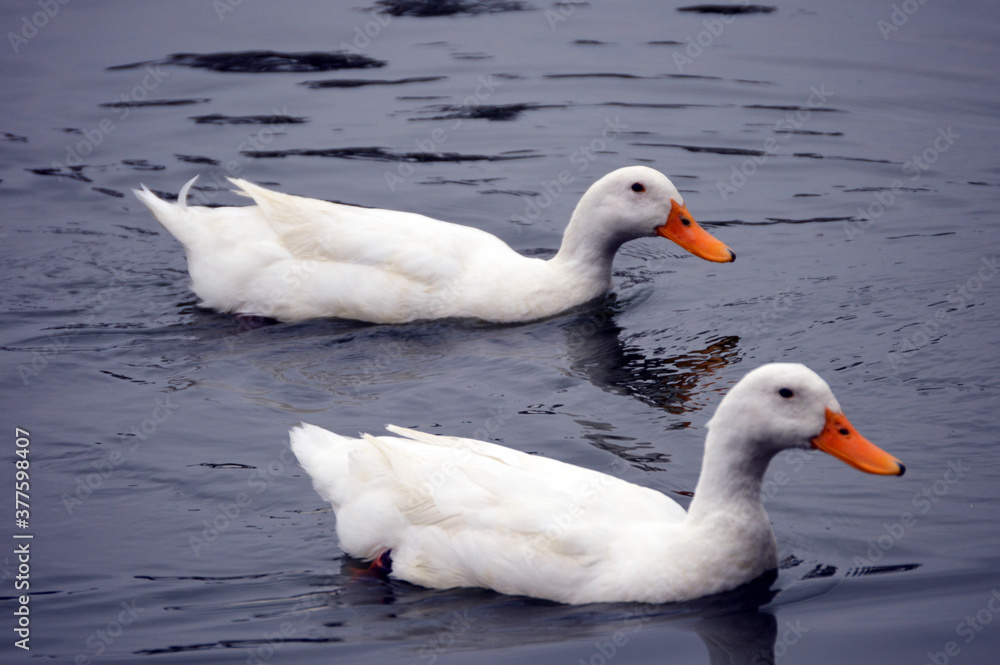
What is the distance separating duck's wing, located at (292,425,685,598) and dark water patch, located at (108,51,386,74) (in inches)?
361

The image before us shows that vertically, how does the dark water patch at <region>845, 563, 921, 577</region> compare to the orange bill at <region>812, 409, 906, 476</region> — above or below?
below

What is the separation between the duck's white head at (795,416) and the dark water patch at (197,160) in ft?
25.1

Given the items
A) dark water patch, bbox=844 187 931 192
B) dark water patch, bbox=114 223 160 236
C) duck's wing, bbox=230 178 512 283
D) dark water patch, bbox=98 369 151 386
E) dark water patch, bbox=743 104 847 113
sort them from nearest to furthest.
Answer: dark water patch, bbox=98 369 151 386 → duck's wing, bbox=230 178 512 283 → dark water patch, bbox=114 223 160 236 → dark water patch, bbox=844 187 931 192 → dark water patch, bbox=743 104 847 113

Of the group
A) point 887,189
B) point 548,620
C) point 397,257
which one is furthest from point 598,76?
point 548,620

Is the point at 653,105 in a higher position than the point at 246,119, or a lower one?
higher

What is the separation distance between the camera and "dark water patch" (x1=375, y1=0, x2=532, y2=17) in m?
15.4

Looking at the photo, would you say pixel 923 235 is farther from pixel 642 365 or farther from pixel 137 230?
pixel 137 230

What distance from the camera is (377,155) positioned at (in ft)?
37.7

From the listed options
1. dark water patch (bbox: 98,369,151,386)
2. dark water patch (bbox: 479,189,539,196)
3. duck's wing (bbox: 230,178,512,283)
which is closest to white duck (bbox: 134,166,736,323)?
duck's wing (bbox: 230,178,512,283)

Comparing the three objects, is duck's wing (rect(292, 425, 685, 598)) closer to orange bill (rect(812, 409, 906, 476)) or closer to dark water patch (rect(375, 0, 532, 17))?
orange bill (rect(812, 409, 906, 476))

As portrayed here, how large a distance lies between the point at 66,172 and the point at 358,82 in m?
3.71

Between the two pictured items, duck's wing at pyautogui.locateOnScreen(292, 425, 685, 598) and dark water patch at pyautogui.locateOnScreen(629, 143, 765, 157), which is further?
dark water patch at pyautogui.locateOnScreen(629, 143, 765, 157)

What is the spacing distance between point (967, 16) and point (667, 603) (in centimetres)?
1212

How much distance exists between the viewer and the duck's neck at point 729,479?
501 cm
